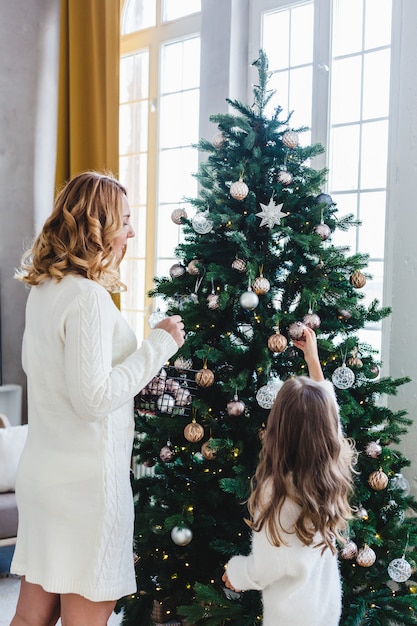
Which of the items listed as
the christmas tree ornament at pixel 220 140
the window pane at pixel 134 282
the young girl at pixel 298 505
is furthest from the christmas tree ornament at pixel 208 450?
the window pane at pixel 134 282

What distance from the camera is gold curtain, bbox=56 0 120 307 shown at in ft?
12.7

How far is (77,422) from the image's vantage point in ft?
4.79

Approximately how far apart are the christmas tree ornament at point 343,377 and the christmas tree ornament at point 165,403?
475 mm

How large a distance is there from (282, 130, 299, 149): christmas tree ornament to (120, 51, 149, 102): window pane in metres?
2.35

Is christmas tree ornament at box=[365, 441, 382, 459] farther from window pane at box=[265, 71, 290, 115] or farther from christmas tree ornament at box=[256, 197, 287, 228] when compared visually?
window pane at box=[265, 71, 290, 115]

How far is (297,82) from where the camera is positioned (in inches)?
125

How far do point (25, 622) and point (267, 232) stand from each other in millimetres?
1235

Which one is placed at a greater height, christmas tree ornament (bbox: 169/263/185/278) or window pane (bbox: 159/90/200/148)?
window pane (bbox: 159/90/200/148)

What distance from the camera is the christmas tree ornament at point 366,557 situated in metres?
1.87

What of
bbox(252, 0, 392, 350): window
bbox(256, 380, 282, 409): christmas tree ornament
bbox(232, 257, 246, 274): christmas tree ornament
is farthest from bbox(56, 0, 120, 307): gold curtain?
bbox(256, 380, 282, 409): christmas tree ornament

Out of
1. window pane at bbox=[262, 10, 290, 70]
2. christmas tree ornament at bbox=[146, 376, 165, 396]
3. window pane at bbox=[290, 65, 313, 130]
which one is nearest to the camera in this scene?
christmas tree ornament at bbox=[146, 376, 165, 396]

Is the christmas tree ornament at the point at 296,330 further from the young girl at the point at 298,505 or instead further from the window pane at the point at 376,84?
the window pane at the point at 376,84

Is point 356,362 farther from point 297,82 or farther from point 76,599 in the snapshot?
point 297,82

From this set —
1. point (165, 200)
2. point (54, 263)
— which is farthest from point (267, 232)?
point (165, 200)
